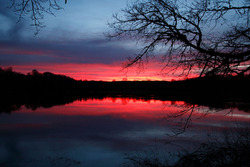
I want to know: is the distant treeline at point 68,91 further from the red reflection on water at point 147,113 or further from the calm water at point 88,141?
the calm water at point 88,141

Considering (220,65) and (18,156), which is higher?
(220,65)

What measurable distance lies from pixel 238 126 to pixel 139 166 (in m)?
6.65

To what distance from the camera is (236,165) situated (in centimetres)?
474

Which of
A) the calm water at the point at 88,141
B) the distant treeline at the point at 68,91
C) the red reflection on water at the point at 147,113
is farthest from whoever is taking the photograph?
the distant treeline at the point at 68,91

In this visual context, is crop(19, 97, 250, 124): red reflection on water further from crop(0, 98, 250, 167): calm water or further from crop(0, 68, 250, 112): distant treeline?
crop(0, 68, 250, 112): distant treeline

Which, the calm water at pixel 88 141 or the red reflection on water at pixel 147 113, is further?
the red reflection on water at pixel 147 113

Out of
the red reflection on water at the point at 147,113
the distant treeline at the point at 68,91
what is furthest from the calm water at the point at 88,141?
the distant treeline at the point at 68,91

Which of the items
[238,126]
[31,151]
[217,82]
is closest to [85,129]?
[31,151]

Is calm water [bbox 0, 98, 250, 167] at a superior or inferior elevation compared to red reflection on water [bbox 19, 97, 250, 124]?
inferior

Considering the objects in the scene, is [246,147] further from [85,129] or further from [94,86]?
[94,86]

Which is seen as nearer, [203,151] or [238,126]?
[203,151]

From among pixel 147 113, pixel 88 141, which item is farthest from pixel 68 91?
pixel 88 141

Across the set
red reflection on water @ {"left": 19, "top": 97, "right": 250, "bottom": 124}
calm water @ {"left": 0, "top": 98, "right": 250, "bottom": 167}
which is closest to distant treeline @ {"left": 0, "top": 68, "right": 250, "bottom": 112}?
red reflection on water @ {"left": 19, "top": 97, "right": 250, "bottom": 124}

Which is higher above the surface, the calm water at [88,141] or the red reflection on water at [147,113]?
the red reflection on water at [147,113]
